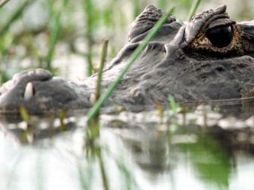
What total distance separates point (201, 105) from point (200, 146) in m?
1.74

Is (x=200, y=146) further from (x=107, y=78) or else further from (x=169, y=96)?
(x=107, y=78)

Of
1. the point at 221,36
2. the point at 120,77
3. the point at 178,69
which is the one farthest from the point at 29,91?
the point at 221,36

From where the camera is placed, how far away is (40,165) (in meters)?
4.71

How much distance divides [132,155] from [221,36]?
256cm

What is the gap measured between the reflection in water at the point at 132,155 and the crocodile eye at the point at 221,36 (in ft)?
3.64

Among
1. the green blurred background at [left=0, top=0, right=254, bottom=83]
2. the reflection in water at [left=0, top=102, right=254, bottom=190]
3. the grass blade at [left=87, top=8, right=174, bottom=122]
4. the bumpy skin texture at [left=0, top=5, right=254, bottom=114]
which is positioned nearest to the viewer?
the reflection in water at [left=0, top=102, right=254, bottom=190]

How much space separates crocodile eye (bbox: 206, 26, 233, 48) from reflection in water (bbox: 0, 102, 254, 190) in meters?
1.11

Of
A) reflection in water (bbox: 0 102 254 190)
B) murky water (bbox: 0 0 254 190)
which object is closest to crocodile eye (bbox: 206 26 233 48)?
murky water (bbox: 0 0 254 190)

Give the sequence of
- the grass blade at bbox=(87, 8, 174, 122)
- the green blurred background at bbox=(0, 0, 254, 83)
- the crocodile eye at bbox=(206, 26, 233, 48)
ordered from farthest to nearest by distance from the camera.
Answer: the green blurred background at bbox=(0, 0, 254, 83) < the crocodile eye at bbox=(206, 26, 233, 48) < the grass blade at bbox=(87, 8, 174, 122)

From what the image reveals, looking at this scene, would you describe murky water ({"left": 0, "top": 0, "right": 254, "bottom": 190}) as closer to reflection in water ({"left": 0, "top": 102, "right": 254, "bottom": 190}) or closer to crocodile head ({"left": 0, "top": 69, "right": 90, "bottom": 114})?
reflection in water ({"left": 0, "top": 102, "right": 254, "bottom": 190})

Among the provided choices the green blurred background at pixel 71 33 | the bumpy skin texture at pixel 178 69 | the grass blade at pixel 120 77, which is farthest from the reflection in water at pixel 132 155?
the green blurred background at pixel 71 33

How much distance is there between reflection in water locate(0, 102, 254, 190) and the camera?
418cm

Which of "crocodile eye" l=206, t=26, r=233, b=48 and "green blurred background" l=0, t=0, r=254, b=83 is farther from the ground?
"green blurred background" l=0, t=0, r=254, b=83

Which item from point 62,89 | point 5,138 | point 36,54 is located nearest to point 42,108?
point 62,89
